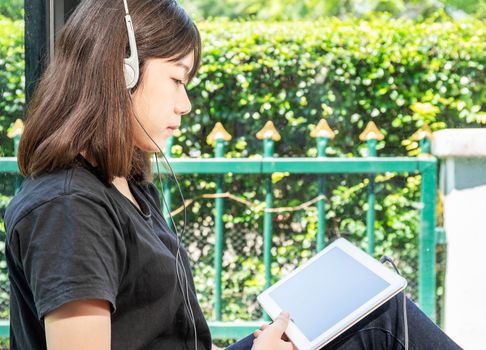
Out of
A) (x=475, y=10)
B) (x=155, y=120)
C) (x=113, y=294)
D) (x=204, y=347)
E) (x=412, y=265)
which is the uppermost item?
(x=475, y=10)

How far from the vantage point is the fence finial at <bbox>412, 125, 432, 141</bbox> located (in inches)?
75.7

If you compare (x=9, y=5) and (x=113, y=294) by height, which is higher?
(x=9, y=5)

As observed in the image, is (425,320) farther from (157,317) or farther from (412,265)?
(412,265)

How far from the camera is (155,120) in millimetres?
1044

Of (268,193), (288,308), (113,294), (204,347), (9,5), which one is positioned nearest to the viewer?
(113,294)

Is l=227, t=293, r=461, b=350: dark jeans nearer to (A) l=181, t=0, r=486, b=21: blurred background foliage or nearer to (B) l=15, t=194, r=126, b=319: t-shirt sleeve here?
(B) l=15, t=194, r=126, b=319: t-shirt sleeve

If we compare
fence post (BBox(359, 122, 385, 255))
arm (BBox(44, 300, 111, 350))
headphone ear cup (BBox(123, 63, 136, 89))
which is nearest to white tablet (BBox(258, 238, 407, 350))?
arm (BBox(44, 300, 111, 350))

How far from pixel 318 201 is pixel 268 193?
0.46ft

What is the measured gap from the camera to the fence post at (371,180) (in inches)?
76.2

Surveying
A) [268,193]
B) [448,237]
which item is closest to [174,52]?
[268,193]

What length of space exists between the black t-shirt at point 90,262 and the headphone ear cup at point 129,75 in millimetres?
124

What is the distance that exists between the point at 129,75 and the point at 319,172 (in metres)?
1.06

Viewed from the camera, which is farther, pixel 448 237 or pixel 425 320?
pixel 448 237

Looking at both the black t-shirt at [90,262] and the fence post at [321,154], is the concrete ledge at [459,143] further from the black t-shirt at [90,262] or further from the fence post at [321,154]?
the black t-shirt at [90,262]
